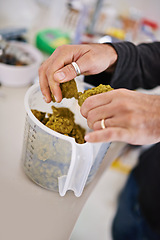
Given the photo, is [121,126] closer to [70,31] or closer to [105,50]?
[105,50]

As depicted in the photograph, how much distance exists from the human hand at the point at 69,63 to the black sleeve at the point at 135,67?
0.07ft

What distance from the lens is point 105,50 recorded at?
0.56m

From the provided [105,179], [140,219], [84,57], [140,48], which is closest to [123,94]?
[84,57]

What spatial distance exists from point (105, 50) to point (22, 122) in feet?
1.02

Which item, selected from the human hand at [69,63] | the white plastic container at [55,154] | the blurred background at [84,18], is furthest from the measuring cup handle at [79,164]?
the blurred background at [84,18]

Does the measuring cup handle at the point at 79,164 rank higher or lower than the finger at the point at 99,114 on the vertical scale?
lower

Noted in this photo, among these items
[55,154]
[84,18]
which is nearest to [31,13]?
[84,18]

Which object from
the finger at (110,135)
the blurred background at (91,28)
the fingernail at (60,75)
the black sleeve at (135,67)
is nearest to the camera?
the finger at (110,135)

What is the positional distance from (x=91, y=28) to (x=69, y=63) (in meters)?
0.81

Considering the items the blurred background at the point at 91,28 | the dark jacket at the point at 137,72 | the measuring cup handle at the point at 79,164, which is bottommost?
the blurred background at the point at 91,28

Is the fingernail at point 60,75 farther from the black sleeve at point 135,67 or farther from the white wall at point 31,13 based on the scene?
the white wall at point 31,13

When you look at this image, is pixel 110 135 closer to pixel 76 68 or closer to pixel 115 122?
pixel 115 122

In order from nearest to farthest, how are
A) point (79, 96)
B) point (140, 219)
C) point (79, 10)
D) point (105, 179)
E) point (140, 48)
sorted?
1. point (79, 96)
2. point (140, 48)
3. point (140, 219)
4. point (79, 10)
5. point (105, 179)

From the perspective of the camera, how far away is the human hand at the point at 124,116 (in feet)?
1.21
